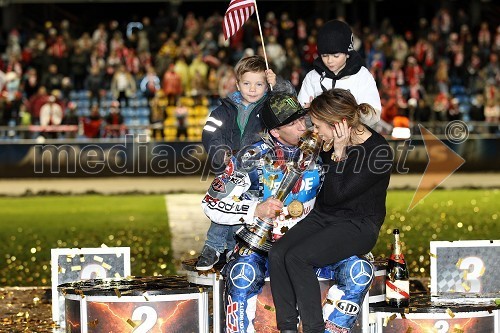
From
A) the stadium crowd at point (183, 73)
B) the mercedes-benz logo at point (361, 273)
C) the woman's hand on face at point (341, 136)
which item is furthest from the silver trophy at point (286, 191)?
the stadium crowd at point (183, 73)

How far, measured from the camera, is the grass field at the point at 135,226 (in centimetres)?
1159

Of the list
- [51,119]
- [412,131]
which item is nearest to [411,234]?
[412,131]

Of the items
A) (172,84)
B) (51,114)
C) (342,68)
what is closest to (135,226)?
(342,68)

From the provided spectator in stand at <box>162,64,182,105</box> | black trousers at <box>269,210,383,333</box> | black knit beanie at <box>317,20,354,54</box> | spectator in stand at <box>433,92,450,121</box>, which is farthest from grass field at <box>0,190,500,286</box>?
spectator in stand at <box>162,64,182,105</box>

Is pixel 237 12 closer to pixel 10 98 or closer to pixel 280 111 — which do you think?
pixel 280 111

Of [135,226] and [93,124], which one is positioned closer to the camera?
[135,226]

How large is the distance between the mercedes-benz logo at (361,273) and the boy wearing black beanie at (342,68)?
1463 millimetres

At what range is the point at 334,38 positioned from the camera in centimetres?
792

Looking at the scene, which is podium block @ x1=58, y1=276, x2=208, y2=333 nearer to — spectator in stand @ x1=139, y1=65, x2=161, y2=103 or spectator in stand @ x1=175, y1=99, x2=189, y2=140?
spectator in stand @ x1=175, y1=99, x2=189, y2=140

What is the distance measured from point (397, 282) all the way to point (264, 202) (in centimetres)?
114

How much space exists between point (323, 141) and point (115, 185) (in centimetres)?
1435

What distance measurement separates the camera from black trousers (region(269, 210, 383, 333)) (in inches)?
258

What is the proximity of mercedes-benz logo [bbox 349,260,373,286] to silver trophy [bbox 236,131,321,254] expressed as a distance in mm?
503

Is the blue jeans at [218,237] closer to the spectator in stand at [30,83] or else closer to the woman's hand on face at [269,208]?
the woman's hand on face at [269,208]
